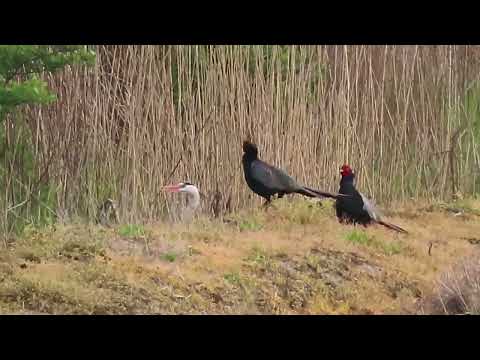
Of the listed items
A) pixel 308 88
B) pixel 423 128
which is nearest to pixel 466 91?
pixel 423 128

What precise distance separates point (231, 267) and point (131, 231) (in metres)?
0.58

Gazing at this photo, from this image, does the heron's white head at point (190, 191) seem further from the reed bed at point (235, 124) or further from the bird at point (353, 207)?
the bird at point (353, 207)

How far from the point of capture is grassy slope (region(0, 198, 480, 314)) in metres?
4.14

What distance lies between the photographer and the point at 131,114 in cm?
539

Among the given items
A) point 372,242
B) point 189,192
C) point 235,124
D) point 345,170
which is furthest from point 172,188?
point 372,242

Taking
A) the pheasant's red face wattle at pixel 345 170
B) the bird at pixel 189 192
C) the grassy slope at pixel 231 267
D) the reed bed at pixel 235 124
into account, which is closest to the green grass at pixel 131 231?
the grassy slope at pixel 231 267

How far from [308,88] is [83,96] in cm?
144

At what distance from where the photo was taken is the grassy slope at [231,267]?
4137 millimetres

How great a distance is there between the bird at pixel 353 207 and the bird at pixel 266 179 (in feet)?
0.21

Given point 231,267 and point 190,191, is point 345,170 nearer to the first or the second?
point 190,191

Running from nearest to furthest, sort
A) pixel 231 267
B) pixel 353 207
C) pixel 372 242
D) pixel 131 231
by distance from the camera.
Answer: pixel 231 267 < pixel 131 231 < pixel 372 242 < pixel 353 207

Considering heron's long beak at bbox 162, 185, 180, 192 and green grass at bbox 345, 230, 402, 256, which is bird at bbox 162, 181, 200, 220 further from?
green grass at bbox 345, 230, 402, 256

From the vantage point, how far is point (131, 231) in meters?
4.69

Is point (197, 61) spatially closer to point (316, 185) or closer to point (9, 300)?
point (316, 185)
